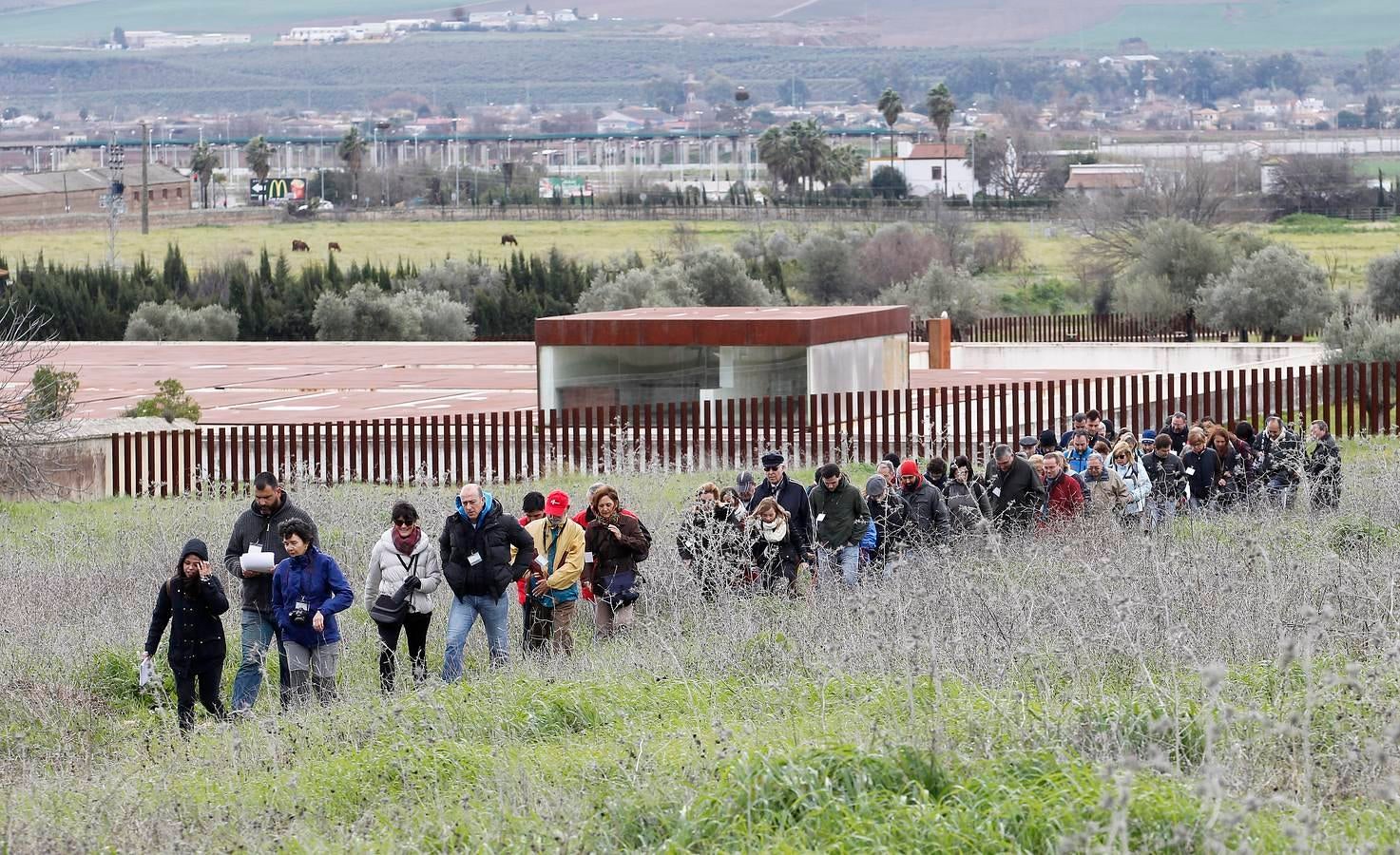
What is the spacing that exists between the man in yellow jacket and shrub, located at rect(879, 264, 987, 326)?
32789 mm

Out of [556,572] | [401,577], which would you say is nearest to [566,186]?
[556,572]

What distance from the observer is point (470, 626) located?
992 centimetres

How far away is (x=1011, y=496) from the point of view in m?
12.2

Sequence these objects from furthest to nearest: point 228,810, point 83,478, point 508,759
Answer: point 83,478 < point 508,759 < point 228,810

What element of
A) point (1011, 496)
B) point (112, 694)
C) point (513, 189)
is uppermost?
point (513, 189)

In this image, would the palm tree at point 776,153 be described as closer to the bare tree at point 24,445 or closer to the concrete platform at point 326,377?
the concrete platform at point 326,377

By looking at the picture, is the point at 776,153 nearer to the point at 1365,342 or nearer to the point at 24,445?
the point at 1365,342

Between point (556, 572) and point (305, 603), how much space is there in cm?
152

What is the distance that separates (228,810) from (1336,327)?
71.6ft

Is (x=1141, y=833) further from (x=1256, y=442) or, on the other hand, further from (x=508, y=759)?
(x=1256, y=442)

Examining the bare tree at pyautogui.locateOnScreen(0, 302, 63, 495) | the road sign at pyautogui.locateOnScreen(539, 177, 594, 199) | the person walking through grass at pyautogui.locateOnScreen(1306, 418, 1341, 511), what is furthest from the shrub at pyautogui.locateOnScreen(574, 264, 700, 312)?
the road sign at pyautogui.locateOnScreen(539, 177, 594, 199)

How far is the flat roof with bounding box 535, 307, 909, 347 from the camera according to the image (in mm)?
21062

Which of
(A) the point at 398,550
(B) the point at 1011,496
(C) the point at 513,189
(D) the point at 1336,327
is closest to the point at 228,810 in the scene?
(A) the point at 398,550

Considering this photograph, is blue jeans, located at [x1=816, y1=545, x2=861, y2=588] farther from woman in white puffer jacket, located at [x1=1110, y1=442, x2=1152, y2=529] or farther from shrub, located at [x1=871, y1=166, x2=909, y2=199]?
shrub, located at [x1=871, y1=166, x2=909, y2=199]
